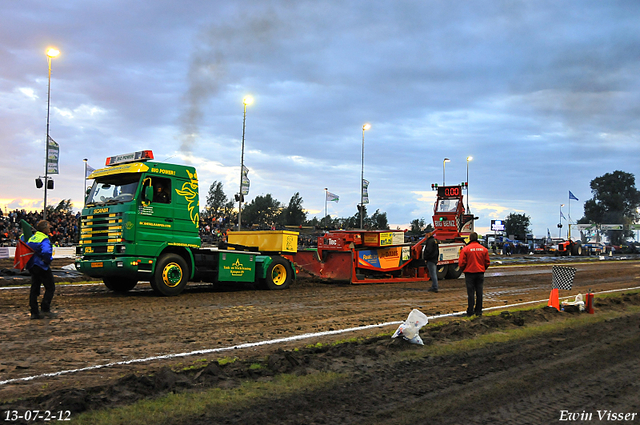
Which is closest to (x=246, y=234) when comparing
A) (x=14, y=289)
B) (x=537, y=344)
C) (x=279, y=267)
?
(x=279, y=267)

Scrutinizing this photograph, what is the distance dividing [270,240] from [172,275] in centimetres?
366

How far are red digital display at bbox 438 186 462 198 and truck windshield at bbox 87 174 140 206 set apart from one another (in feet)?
48.5

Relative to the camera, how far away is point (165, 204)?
1256cm

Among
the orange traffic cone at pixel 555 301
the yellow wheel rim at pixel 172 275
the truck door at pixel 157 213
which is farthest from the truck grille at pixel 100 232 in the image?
the orange traffic cone at pixel 555 301

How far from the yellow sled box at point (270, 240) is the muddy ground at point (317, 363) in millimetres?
3937

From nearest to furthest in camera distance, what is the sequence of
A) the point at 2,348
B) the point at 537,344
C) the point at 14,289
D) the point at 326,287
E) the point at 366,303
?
the point at 2,348 → the point at 537,344 → the point at 366,303 → the point at 14,289 → the point at 326,287

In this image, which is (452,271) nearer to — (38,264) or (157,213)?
(157,213)

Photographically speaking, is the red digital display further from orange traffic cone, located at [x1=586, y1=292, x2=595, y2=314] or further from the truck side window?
the truck side window

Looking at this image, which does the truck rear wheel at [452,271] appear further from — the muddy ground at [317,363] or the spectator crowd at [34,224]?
the spectator crowd at [34,224]

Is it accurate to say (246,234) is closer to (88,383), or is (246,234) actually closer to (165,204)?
(165,204)

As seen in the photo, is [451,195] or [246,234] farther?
[451,195]

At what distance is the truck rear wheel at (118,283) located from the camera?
13.3 m

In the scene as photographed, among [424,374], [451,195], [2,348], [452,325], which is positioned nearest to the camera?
[424,374]

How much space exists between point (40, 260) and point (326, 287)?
9.21 m
